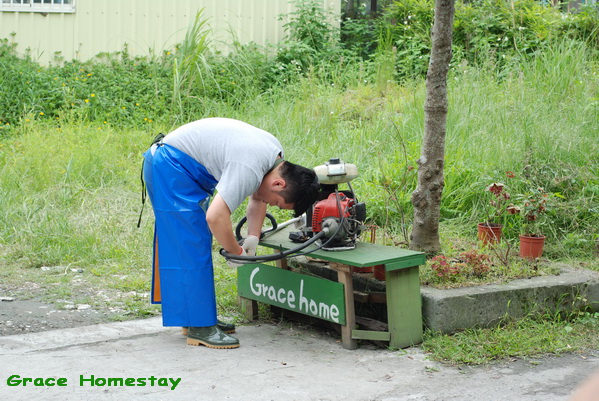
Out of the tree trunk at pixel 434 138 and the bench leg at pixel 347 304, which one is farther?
the tree trunk at pixel 434 138

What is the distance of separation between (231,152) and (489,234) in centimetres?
241

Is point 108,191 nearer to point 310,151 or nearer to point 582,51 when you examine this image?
point 310,151

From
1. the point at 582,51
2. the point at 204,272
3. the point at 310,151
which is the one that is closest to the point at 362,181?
the point at 310,151

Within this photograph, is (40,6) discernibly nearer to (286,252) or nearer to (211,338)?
(211,338)

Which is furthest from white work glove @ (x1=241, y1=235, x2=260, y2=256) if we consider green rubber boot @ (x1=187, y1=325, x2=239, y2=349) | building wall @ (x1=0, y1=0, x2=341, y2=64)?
building wall @ (x1=0, y1=0, x2=341, y2=64)

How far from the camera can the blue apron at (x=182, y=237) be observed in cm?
432

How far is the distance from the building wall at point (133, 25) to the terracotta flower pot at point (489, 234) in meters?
6.73

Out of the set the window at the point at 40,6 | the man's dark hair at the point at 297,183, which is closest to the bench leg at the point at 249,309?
the man's dark hair at the point at 297,183

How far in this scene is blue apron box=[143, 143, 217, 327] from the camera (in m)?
4.32

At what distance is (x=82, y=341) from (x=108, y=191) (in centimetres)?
327

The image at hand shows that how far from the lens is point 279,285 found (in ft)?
15.8

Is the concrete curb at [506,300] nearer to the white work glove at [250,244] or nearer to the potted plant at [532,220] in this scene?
the potted plant at [532,220]

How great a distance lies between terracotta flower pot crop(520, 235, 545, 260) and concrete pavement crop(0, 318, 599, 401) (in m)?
1.11

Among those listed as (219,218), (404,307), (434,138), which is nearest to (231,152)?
(219,218)
